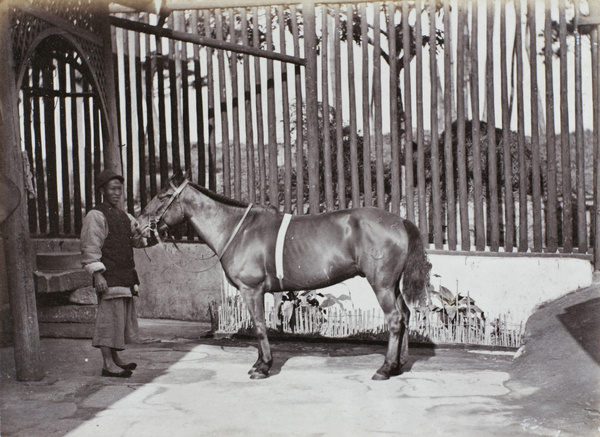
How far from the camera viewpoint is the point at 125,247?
649 cm

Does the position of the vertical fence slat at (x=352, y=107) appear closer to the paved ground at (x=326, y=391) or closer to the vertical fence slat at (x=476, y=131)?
the vertical fence slat at (x=476, y=131)

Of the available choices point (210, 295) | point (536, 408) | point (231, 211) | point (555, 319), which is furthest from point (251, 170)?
point (536, 408)

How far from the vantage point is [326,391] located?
18.6ft

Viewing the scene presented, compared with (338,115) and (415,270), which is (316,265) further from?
(338,115)

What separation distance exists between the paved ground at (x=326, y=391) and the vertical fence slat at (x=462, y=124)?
4.74 feet

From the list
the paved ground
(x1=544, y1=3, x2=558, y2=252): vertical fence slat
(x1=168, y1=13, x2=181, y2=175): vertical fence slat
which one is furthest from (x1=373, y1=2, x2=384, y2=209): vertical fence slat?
(x1=168, y1=13, x2=181, y2=175): vertical fence slat

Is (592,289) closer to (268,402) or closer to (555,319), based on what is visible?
(555,319)

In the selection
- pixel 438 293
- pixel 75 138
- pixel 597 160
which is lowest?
pixel 438 293

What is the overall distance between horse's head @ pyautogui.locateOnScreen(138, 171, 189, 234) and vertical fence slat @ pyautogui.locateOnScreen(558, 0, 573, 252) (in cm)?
483

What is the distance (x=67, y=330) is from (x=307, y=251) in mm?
Result: 3802

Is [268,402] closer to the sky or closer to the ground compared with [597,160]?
closer to the ground

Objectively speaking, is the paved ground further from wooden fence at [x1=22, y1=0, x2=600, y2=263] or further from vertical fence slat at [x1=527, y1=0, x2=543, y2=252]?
wooden fence at [x1=22, y1=0, x2=600, y2=263]

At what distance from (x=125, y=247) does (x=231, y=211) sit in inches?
45.0

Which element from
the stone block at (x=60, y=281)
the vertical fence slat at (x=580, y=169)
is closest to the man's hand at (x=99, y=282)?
the stone block at (x=60, y=281)
